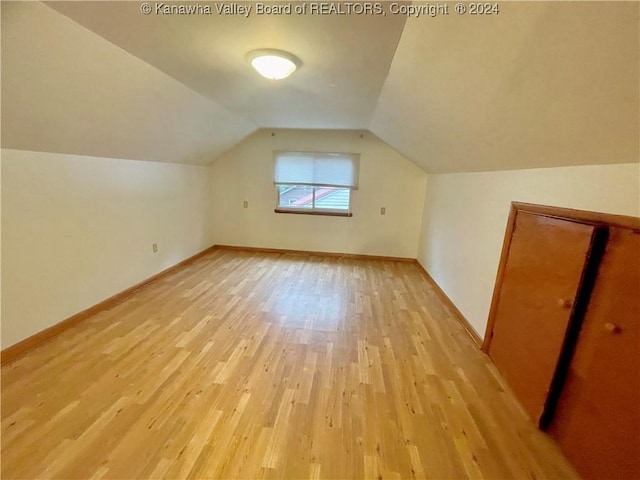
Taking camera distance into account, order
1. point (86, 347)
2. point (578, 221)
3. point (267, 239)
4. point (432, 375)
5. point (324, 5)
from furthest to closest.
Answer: point (267, 239) < point (86, 347) < point (432, 375) < point (578, 221) < point (324, 5)

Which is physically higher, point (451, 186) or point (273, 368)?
point (451, 186)

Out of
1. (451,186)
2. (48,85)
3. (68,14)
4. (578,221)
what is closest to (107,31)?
(68,14)

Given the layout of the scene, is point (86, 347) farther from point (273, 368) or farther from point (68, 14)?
point (68, 14)

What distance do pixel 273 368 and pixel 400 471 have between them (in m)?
1.06

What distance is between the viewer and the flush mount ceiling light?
6.26 ft

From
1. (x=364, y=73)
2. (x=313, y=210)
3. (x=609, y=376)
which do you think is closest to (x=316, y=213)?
(x=313, y=210)

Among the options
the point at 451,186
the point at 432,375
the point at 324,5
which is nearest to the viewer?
the point at 324,5

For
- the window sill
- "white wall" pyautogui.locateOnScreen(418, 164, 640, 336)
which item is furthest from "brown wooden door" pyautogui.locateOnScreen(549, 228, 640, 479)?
the window sill

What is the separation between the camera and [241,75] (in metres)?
2.36

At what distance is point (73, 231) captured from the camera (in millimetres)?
2648


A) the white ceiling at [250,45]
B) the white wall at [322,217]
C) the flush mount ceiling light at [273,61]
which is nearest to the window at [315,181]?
the white wall at [322,217]

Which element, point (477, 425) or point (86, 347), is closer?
point (477, 425)

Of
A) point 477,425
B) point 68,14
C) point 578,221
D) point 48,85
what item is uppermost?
point 68,14

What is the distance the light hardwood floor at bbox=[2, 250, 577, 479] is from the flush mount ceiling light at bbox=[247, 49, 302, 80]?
2.06m
